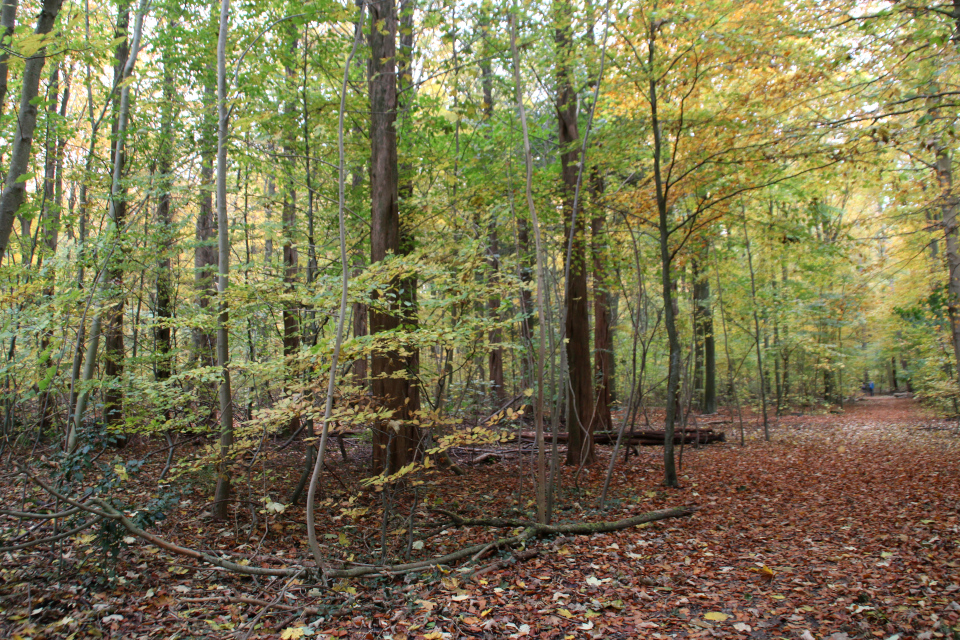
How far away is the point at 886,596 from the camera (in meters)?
3.09

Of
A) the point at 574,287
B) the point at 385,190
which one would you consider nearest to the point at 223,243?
the point at 385,190

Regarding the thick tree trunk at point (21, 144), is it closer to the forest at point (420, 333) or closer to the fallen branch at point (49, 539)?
the forest at point (420, 333)

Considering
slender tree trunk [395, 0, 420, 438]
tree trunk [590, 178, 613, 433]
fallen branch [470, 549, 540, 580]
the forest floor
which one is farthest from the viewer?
tree trunk [590, 178, 613, 433]

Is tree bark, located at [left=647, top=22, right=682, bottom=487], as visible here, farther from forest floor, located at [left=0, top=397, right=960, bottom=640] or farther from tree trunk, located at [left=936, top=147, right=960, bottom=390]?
tree trunk, located at [left=936, top=147, right=960, bottom=390]

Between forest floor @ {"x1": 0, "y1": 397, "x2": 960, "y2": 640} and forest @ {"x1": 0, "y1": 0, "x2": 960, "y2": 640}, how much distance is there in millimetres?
30

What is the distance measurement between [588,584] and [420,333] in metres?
2.25

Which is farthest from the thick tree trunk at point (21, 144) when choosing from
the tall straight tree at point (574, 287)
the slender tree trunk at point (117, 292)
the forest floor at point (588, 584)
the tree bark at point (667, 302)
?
the tree bark at point (667, 302)

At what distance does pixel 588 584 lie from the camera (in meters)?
3.58

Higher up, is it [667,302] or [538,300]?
[667,302]

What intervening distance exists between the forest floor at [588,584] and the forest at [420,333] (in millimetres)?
30

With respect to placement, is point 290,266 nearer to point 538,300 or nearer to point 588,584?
point 538,300

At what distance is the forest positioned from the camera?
3.32m

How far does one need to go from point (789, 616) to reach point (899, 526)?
2.54 metres

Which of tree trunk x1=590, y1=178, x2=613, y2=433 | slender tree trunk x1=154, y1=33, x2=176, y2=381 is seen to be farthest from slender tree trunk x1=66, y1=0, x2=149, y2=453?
tree trunk x1=590, y1=178, x2=613, y2=433
